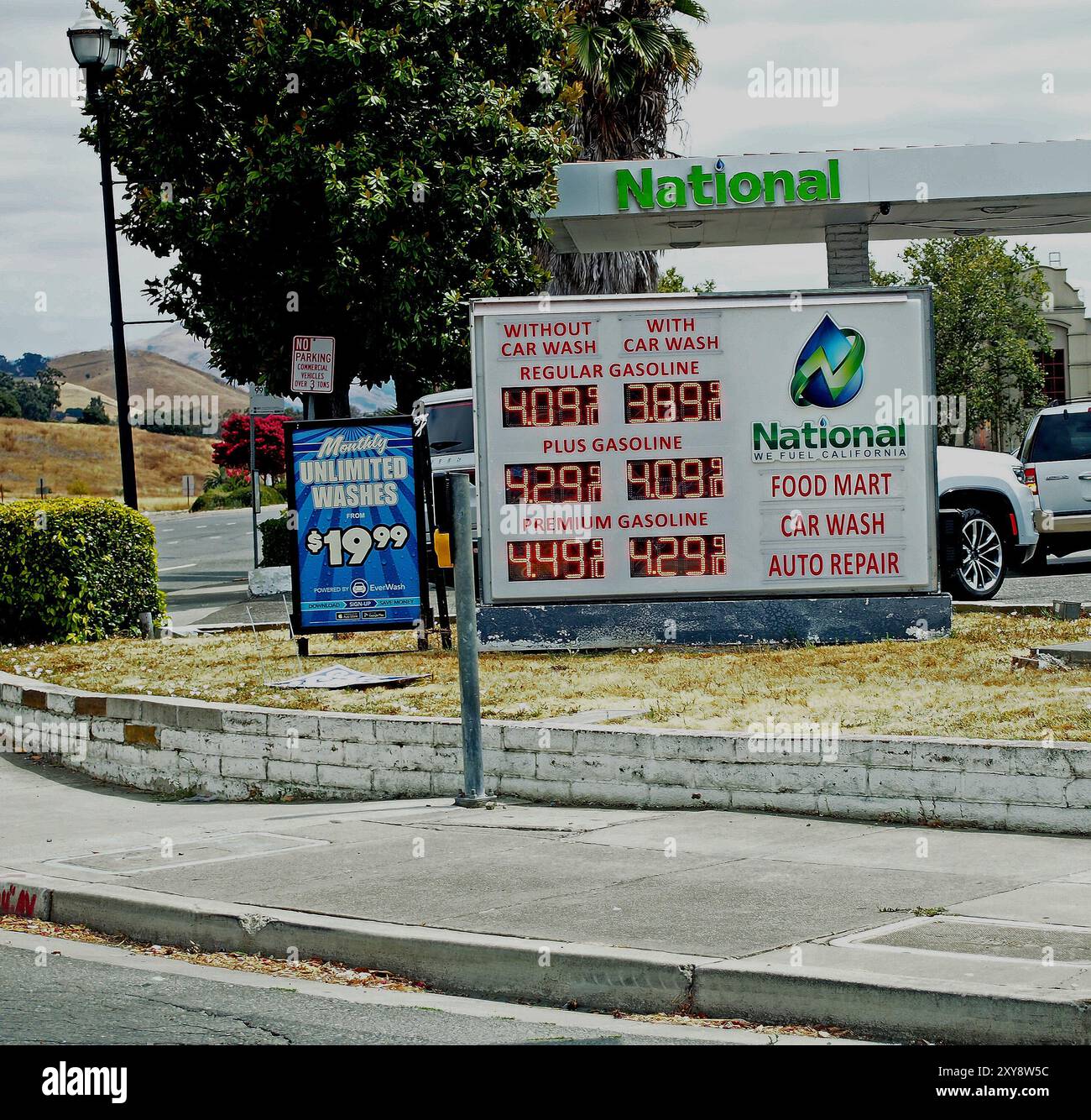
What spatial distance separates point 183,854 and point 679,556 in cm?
576

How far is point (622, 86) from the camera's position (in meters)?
28.6

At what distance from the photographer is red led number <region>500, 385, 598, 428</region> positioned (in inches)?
525

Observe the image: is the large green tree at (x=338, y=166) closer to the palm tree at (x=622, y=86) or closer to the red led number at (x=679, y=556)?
the palm tree at (x=622, y=86)

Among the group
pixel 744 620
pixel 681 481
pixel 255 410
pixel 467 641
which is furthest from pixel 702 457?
pixel 255 410

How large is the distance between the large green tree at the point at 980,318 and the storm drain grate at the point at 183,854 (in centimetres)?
4148

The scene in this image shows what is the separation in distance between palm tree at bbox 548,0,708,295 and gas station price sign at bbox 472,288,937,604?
1503 cm

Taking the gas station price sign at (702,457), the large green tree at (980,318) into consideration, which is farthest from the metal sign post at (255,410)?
the large green tree at (980,318)

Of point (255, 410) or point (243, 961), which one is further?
point (255, 410)

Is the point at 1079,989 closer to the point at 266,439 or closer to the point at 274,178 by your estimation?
the point at 274,178

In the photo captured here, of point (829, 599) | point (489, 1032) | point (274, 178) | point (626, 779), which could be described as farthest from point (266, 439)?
point (489, 1032)

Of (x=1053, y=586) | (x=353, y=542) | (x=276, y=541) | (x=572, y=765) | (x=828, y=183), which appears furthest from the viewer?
(x=276, y=541)

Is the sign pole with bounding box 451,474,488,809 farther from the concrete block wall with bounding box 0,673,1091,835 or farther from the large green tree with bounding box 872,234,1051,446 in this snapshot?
the large green tree with bounding box 872,234,1051,446

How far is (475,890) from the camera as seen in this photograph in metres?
7.40

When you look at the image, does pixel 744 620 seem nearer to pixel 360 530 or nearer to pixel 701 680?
pixel 701 680
